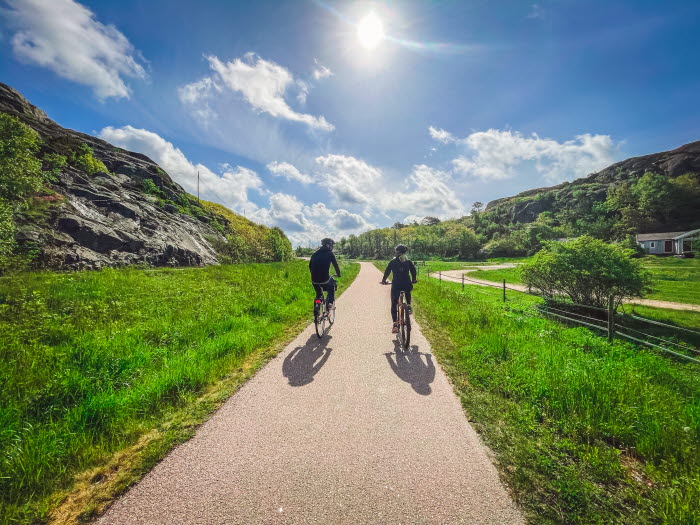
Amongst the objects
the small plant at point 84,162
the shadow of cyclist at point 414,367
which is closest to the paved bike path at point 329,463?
the shadow of cyclist at point 414,367

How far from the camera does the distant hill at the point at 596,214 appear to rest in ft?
220

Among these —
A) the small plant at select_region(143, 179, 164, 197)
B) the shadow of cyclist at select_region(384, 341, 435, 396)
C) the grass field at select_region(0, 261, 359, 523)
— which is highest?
the small plant at select_region(143, 179, 164, 197)

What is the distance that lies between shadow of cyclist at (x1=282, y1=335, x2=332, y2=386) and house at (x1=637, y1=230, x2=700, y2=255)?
73750mm

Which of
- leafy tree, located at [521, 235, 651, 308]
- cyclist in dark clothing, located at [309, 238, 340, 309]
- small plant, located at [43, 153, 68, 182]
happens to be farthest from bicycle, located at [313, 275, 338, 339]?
small plant, located at [43, 153, 68, 182]

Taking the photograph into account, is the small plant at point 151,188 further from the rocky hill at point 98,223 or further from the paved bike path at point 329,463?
the paved bike path at point 329,463

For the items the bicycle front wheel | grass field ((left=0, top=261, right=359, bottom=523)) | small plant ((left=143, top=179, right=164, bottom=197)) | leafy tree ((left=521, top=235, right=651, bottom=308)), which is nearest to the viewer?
grass field ((left=0, top=261, right=359, bottom=523))

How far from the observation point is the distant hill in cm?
6700

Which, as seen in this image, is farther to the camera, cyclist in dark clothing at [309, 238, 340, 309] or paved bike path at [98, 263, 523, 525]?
cyclist in dark clothing at [309, 238, 340, 309]

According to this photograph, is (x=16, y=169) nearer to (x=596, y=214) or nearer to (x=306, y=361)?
(x=306, y=361)

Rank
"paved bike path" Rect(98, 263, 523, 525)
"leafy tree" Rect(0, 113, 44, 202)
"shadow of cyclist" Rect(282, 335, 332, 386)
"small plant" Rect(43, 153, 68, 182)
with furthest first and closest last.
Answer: "small plant" Rect(43, 153, 68, 182)
"leafy tree" Rect(0, 113, 44, 202)
"shadow of cyclist" Rect(282, 335, 332, 386)
"paved bike path" Rect(98, 263, 523, 525)

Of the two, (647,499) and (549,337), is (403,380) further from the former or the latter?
(549,337)

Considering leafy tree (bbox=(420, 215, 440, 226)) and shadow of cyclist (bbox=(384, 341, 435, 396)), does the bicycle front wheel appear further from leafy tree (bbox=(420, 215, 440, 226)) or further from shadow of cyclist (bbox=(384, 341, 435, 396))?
leafy tree (bbox=(420, 215, 440, 226))

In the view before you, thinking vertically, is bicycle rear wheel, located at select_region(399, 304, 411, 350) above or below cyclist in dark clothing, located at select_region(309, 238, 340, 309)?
below

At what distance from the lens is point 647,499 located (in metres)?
2.30
